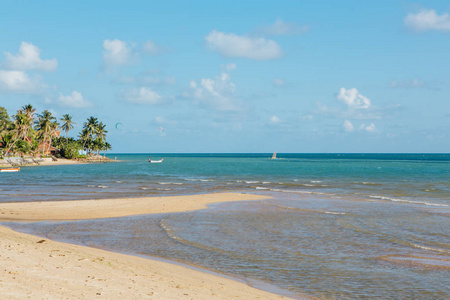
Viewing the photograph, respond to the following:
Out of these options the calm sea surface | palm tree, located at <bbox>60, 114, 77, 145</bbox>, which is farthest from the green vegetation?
the calm sea surface

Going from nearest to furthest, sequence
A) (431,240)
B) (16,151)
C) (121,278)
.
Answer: (121,278)
(431,240)
(16,151)

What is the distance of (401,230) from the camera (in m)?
20.4

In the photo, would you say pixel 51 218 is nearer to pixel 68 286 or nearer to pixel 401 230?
pixel 68 286

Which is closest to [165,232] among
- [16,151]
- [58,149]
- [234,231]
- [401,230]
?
[234,231]

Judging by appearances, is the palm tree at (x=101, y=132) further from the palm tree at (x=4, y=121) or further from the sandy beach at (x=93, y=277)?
the sandy beach at (x=93, y=277)

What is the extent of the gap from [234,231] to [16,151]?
352ft

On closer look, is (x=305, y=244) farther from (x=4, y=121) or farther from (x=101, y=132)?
(x=101, y=132)

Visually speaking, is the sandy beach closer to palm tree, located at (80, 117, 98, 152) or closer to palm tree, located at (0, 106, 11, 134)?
palm tree, located at (0, 106, 11, 134)

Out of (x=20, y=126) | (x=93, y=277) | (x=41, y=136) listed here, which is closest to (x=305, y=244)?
(x=93, y=277)

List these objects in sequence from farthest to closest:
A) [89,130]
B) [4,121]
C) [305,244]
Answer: [89,130] < [4,121] < [305,244]

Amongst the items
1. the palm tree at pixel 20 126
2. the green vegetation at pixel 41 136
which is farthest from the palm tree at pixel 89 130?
the palm tree at pixel 20 126

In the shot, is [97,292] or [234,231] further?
[234,231]

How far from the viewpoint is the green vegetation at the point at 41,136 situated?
10200cm

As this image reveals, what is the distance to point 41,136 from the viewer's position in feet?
423
